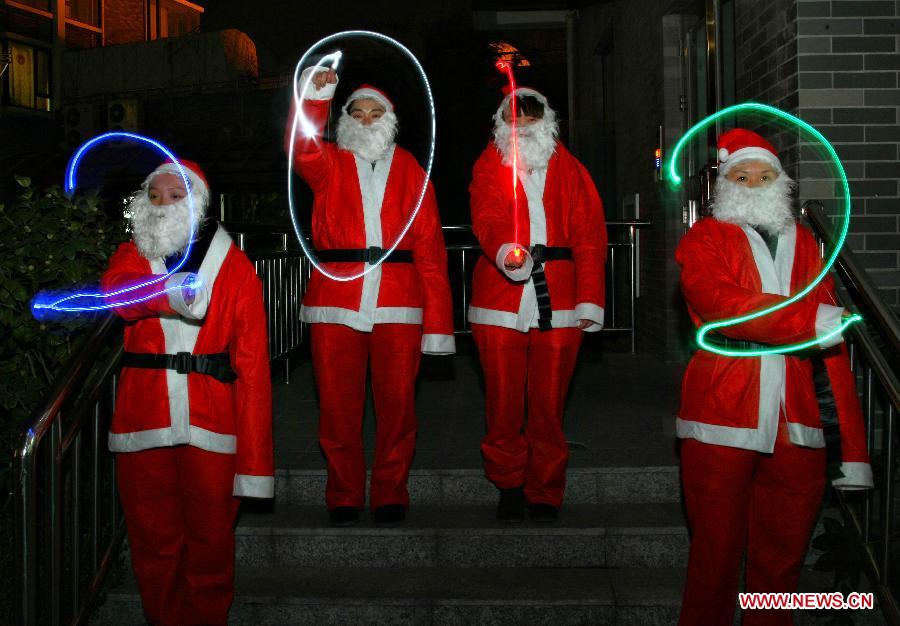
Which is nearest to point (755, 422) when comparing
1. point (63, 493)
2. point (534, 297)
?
point (534, 297)

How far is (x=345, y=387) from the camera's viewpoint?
166 inches

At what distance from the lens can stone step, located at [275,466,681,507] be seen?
183 inches

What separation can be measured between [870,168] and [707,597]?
2.48m

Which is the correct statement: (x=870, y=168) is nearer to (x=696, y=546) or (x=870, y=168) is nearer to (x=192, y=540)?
(x=696, y=546)

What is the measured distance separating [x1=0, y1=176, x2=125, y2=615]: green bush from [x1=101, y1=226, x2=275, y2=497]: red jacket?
2.47 feet

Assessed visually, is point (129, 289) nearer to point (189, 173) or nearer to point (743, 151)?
point (189, 173)

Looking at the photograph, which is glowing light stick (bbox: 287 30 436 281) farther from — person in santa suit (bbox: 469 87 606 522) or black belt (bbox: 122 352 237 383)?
black belt (bbox: 122 352 237 383)

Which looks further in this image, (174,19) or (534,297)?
(174,19)

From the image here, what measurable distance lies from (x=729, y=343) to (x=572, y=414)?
285 cm

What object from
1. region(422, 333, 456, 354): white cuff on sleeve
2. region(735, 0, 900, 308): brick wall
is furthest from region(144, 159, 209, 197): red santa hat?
region(735, 0, 900, 308): brick wall

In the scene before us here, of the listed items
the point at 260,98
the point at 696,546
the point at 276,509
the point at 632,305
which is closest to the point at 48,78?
the point at 260,98

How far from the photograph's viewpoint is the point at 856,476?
10.5 ft

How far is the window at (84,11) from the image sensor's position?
22562mm

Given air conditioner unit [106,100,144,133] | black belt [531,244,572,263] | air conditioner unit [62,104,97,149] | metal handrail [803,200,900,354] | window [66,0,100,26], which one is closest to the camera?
metal handrail [803,200,900,354]
